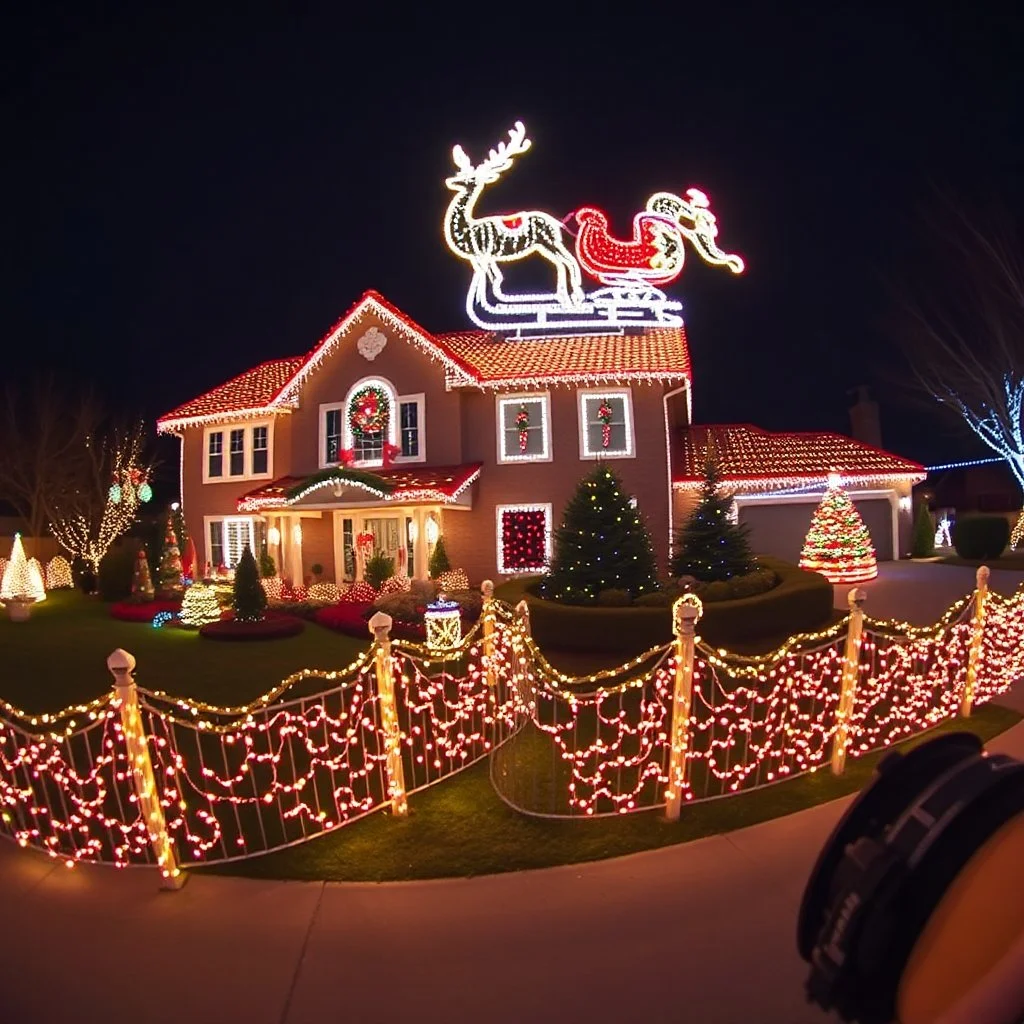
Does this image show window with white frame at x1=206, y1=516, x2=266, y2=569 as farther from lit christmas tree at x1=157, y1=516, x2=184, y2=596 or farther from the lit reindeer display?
the lit reindeer display

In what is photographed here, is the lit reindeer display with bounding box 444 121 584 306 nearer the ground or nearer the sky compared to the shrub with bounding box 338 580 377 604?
nearer the sky

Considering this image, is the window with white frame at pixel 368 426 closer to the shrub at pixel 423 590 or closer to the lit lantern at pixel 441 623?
the shrub at pixel 423 590

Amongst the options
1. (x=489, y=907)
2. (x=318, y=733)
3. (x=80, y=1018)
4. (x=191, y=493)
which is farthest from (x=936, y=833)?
(x=191, y=493)

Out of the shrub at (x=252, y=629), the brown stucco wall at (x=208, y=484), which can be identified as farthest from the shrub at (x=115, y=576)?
the shrub at (x=252, y=629)

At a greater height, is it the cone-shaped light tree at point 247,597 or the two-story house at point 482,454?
the two-story house at point 482,454

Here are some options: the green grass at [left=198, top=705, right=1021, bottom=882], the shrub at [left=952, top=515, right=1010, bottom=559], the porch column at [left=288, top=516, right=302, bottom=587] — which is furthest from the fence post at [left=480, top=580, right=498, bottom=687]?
the shrub at [left=952, top=515, right=1010, bottom=559]

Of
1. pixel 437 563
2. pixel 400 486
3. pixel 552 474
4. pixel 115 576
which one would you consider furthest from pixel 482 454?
pixel 115 576

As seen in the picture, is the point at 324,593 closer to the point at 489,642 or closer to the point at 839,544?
the point at 489,642

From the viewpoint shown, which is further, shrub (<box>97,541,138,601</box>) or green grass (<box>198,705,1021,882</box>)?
shrub (<box>97,541,138,601</box>)

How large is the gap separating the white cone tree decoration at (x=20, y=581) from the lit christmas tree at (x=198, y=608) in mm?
4919

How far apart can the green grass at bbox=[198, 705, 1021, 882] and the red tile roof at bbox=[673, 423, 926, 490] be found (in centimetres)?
1322

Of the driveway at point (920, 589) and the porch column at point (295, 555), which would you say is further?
the porch column at point (295, 555)

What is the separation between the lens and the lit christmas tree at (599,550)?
11.5 meters

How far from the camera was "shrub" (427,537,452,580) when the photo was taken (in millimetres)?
17953
